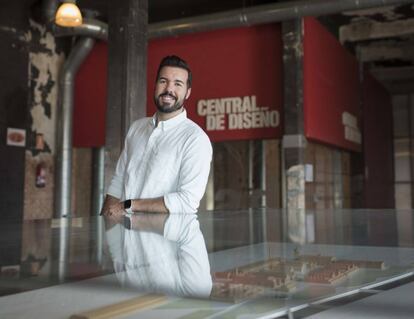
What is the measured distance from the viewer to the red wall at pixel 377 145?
25.8 ft

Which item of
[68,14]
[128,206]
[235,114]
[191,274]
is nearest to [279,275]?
[191,274]

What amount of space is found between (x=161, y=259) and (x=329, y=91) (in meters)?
5.53

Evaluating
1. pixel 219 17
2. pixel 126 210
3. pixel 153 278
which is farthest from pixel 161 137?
pixel 219 17

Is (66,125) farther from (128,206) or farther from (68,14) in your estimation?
(128,206)

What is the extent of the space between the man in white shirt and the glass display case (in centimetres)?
54

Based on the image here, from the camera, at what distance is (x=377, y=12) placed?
21.1 ft

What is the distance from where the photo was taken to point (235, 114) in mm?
5656

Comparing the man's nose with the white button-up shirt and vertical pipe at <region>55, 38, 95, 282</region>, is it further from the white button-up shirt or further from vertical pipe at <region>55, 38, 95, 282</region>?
vertical pipe at <region>55, 38, 95, 282</region>

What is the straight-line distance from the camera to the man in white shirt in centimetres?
184

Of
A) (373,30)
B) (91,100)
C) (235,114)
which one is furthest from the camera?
(373,30)

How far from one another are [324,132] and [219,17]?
1761 mm

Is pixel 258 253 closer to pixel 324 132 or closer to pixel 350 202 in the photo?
pixel 324 132

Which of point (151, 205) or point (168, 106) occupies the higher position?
point (168, 106)

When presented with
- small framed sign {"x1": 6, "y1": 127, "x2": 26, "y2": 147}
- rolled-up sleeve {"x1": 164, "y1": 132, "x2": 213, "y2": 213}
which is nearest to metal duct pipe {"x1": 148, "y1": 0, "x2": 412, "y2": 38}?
small framed sign {"x1": 6, "y1": 127, "x2": 26, "y2": 147}
